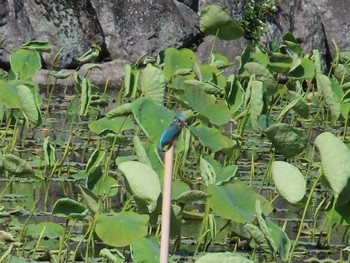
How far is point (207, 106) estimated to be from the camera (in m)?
4.79

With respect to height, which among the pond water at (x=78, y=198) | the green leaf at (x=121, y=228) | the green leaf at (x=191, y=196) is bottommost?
the pond water at (x=78, y=198)

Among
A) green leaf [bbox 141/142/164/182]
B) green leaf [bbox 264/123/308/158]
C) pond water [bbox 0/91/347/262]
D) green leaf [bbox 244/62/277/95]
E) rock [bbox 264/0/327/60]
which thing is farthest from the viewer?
rock [bbox 264/0/327/60]

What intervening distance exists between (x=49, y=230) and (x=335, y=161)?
0.98 meters

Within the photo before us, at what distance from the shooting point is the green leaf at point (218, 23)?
6047 millimetres

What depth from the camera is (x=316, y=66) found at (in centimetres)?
612

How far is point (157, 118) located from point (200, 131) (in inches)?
21.0

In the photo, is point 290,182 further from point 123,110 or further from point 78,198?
point 78,198

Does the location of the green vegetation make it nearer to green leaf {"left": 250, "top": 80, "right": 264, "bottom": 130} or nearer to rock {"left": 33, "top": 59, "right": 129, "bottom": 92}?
green leaf {"left": 250, "top": 80, "right": 264, "bottom": 130}

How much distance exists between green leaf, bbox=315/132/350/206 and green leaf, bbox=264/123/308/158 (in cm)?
65

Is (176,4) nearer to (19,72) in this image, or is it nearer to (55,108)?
(55,108)

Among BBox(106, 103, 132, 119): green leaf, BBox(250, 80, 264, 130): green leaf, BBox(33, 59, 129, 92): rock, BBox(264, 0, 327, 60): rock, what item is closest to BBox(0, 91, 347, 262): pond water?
Result: BBox(250, 80, 264, 130): green leaf

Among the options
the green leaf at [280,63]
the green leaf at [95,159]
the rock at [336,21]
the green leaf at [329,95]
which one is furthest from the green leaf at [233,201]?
the rock at [336,21]

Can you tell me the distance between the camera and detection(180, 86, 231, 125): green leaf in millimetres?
4758

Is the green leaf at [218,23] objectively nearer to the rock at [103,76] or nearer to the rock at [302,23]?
the rock at [103,76]
